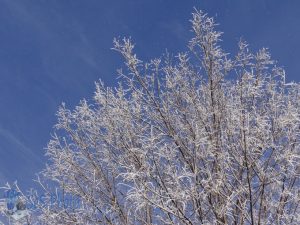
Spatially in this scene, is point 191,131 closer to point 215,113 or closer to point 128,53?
point 215,113

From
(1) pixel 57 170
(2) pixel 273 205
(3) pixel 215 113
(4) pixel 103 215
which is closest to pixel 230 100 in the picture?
(3) pixel 215 113

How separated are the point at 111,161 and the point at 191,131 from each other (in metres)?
1.49

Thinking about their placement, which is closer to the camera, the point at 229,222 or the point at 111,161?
the point at 229,222

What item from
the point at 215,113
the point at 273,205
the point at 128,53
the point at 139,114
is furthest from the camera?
the point at 139,114

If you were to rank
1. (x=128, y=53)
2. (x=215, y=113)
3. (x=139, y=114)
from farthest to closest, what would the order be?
(x=139, y=114) < (x=128, y=53) < (x=215, y=113)

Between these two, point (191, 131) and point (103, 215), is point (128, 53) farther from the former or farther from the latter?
point (103, 215)

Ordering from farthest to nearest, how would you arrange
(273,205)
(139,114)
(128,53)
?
(139,114), (128,53), (273,205)

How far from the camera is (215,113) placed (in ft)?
19.5

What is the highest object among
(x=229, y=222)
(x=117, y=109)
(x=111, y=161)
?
(x=117, y=109)

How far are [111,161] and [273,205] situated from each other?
2698 mm

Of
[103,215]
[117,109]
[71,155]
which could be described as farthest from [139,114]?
[103,215]

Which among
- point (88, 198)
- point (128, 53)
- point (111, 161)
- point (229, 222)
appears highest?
point (128, 53)

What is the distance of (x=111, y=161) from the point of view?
6.75m

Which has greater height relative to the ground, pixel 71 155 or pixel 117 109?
pixel 117 109
